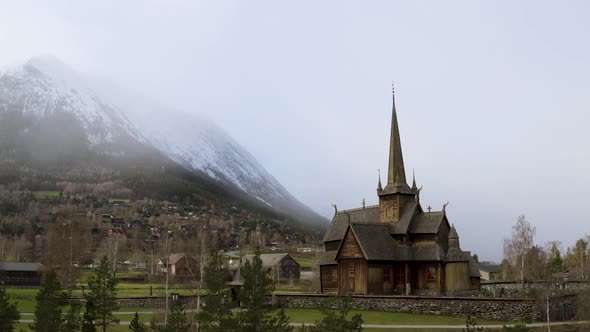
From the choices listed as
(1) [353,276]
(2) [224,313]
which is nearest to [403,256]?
(1) [353,276]

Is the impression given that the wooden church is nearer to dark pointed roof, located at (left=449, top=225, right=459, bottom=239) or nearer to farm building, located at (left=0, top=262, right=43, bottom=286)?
dark pointed roof, located at (left=449, top=225, right=459, bottom=239)

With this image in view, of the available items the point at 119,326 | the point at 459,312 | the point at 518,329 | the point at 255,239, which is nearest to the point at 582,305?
the point at 459,312

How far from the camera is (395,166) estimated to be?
2506 inches

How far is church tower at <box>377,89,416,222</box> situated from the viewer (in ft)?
202

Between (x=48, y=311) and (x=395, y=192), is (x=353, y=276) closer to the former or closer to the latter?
(x=395, y=192)

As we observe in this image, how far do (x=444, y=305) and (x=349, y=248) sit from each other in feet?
47.1

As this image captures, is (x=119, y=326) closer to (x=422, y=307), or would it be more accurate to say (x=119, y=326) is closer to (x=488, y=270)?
(x=422, y=307)

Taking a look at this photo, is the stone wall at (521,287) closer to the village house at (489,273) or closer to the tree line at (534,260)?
the tree line at (534,260)

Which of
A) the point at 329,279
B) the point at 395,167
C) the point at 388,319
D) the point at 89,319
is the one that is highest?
the point at 395,167

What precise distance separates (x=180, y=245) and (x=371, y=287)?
292 ft

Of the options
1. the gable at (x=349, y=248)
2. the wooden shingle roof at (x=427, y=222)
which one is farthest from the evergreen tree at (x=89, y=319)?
the wooden shingle roof at (x=427, y=222)

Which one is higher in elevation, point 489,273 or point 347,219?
point 347,219

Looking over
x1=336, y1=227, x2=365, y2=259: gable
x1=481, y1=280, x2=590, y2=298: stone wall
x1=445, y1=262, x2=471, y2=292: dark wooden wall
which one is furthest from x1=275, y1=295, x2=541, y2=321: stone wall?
x1=445, y1=262, x2=471, y2=292: dark wooden wall

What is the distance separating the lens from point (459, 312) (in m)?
43.2
